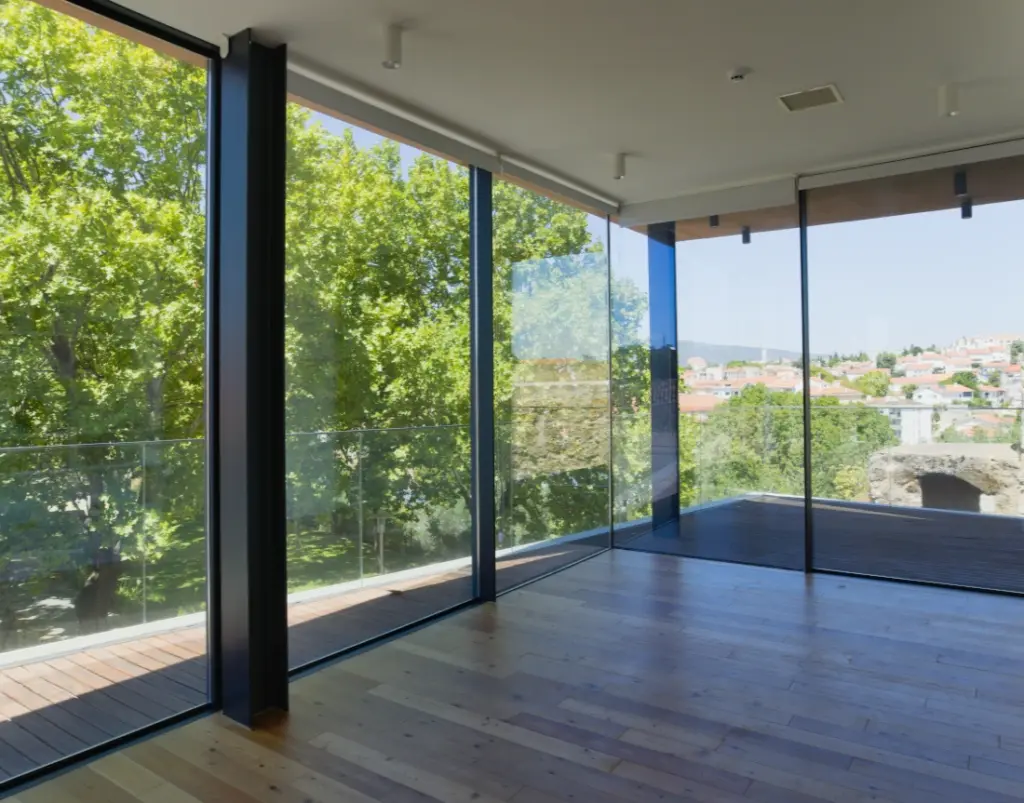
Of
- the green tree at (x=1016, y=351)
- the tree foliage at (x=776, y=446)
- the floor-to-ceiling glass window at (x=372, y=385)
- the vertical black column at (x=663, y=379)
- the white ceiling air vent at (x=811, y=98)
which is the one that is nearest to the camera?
the floor-to-ceiling glass window at (x=372, y=385)

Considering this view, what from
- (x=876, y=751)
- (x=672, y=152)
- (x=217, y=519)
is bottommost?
(x=876, y=751)

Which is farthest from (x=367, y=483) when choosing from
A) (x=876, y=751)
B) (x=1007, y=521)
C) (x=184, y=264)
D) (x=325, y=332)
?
(x=1007, y=521)

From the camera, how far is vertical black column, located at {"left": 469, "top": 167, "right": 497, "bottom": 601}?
4.16 metres

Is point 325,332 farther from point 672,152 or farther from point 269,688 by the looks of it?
point 672,152

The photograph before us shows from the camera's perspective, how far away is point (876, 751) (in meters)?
2.43

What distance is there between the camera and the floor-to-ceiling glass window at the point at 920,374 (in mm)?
4211

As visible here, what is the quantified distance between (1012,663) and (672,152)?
3140 mm

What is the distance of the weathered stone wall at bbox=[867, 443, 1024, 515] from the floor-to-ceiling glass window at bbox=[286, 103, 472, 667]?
2.67m

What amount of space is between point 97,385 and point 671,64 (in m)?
2.58

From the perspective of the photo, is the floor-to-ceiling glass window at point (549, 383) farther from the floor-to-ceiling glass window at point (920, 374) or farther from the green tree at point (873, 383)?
the green tree at point (873, 383)

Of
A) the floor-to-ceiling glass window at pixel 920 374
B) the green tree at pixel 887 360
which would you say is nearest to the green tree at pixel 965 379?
the floor-to-ceiling glass window at pixel 920 374

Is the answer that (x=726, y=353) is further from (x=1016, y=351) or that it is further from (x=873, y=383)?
(x=1016, y=351)

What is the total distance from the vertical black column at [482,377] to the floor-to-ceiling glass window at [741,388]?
183 centimetres

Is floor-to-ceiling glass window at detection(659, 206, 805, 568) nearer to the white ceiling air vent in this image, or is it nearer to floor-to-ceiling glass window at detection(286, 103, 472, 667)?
the white ceiling air vent
